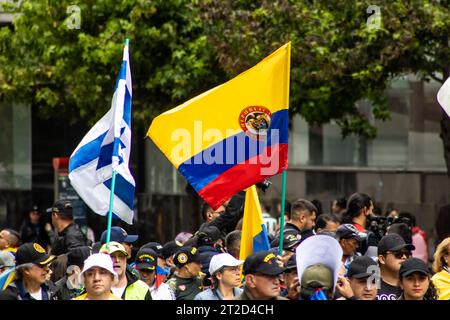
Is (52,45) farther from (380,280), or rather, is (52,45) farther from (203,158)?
(380,280)

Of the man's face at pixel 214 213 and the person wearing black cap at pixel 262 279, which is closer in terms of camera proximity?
the person wearing black cap at pixel 262 279

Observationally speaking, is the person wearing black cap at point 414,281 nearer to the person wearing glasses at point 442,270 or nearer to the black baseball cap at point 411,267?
the black baseball cap at point 411,267

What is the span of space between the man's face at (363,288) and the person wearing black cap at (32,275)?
2.45 metres

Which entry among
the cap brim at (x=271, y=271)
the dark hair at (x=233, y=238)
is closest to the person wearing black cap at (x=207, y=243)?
the dark hair at (x=233, y=238)

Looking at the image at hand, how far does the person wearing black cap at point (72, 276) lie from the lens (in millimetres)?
10680

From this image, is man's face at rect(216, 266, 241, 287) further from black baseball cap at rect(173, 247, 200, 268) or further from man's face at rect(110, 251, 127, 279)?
black baseball cap at rect(173, 247, 200, 268)

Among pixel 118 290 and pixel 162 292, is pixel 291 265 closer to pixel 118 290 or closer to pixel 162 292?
pixel 118 290

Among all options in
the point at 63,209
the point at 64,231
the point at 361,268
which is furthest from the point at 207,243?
the point at 361,268

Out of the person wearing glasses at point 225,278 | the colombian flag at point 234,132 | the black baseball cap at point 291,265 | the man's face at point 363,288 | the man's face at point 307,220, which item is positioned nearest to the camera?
the black baseball cap at point 291,265

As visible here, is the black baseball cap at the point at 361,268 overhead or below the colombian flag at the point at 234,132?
below

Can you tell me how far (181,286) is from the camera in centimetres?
1119

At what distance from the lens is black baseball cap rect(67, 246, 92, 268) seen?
36.5 feet

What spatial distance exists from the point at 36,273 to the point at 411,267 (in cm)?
294
